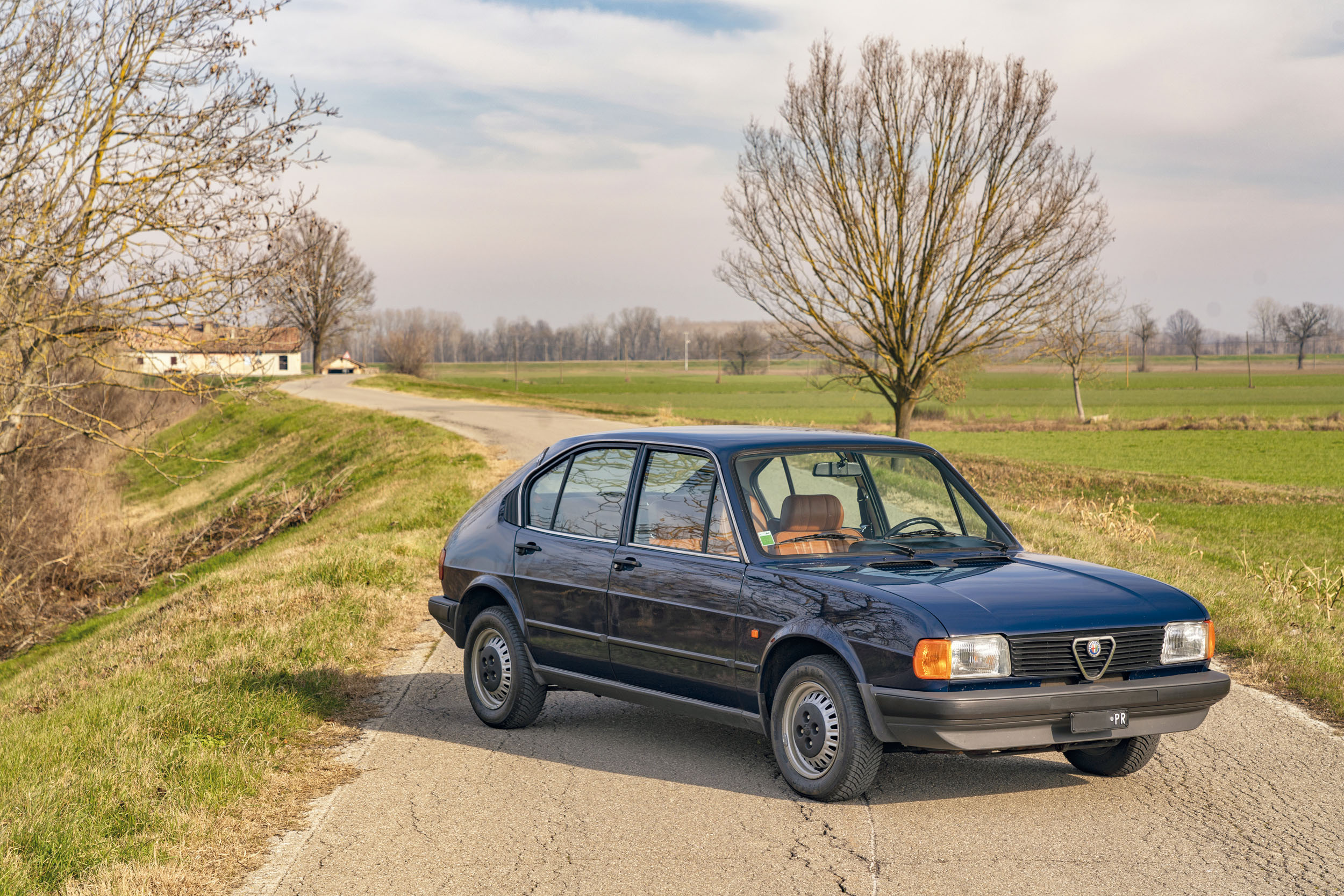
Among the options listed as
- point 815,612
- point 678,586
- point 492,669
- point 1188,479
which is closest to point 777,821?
point 815,612

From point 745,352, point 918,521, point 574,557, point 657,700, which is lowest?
point 657,700

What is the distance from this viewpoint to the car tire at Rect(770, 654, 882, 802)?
5059mm

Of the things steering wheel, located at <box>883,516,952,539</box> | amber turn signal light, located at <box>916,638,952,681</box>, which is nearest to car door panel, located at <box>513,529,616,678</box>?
steering wheel, located at <box>883,516,952,539</box>

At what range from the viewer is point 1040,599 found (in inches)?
201

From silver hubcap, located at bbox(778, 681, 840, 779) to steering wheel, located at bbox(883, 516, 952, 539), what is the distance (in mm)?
1157

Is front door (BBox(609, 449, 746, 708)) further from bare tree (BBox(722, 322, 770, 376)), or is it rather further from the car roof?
bare tree (BBox(722, 322, 770, 376))

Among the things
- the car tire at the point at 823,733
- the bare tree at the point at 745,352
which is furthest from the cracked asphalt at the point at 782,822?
the bare tree at the point at 745,352

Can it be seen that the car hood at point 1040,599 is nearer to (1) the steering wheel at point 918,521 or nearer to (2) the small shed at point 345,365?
(1) the steering wheel at point 918,521

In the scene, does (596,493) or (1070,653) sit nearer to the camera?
(1070,653)

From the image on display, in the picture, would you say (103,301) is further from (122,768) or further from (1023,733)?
(1023,733)

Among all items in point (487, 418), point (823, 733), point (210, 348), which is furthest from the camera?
point (487, 418)

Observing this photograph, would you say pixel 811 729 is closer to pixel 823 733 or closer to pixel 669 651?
pixel 823 733

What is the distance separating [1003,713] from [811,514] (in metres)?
1.51

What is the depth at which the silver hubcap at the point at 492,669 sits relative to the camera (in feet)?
22.6
